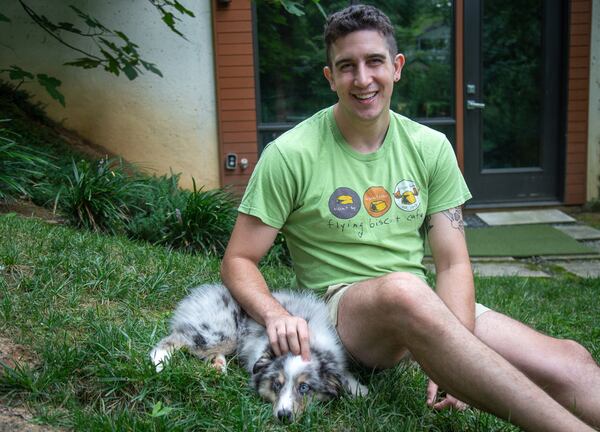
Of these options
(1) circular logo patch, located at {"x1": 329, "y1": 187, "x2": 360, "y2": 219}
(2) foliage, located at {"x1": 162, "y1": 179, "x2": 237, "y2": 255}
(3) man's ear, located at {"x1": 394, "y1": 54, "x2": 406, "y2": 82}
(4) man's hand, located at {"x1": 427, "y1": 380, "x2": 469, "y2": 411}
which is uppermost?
(3) man's ear, located at {"x1": 394, "y1": 54, "x2": 406, "y2": 82}

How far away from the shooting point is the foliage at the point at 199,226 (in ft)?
18.1

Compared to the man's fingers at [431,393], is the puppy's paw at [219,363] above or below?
above

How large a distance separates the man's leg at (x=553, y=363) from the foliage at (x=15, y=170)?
12.7ft

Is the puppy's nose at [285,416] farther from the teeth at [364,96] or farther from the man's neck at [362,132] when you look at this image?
the teeth at [364,96]

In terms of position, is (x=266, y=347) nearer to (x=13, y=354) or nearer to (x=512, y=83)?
(x=13, y=354)

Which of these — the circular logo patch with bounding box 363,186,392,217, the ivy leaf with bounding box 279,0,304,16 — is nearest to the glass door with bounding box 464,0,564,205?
the ivy leaf with bounding box 279,0,304,16

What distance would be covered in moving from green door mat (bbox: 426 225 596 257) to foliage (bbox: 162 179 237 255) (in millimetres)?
2150

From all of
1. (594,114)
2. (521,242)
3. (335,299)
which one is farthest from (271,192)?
(594,114)

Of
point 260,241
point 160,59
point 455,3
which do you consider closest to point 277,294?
point 260,241

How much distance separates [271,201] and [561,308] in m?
2.65

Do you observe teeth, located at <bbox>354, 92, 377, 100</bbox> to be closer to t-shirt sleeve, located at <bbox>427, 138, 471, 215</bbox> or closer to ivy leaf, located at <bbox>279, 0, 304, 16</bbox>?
t-shirt sleeve, located at <bbox>427, 138, 471, 215</bbox>

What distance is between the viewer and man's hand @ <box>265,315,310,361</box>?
269 cm

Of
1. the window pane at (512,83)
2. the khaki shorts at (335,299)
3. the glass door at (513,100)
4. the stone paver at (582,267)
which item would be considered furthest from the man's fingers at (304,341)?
the window pane at (512,83)

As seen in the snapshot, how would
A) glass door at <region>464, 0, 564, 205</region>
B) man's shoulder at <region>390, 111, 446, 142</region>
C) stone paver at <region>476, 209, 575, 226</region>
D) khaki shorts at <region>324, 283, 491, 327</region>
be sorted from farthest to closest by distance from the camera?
glass door at <region>464, 0, 564, 205</region>, stone paver at <region>476, 209, 575, 226</region>, man's shoulder at <region>390, 111, 446, 142</region>, khaki shorts at <region>324, 283, 491, 327</region>
